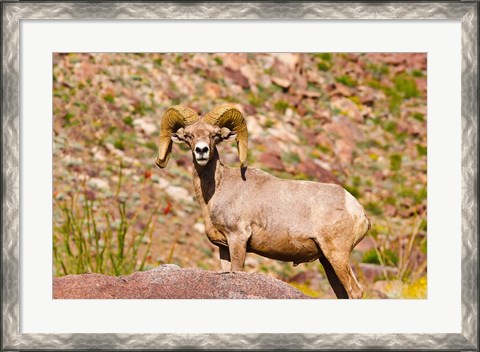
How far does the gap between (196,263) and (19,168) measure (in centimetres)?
1219

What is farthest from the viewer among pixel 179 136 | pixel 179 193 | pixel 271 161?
pixel 271 161

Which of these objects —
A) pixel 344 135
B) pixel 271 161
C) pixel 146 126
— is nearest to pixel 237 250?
pixel 146 126

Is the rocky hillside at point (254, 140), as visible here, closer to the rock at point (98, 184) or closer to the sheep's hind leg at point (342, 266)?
the rock at point (98, 184)

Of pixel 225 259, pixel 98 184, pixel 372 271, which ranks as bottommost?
pixel 372 271

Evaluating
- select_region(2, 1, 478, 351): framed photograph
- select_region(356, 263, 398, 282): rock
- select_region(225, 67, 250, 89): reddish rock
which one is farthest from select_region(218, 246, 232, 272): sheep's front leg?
select_region(225, 67, 250, 89): reddish rock

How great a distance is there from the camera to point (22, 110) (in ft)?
43.5

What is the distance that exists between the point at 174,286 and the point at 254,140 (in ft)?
53.9

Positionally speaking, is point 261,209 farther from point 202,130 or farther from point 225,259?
point 202,130

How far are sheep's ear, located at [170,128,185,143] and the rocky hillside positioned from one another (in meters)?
8.51

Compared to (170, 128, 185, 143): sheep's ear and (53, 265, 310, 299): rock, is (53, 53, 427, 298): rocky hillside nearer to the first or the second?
(53, 265, 310, 299): rock

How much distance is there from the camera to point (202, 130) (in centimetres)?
1365

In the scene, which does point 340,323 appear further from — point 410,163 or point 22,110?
point 410,163

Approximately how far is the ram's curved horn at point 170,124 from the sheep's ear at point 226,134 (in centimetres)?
41

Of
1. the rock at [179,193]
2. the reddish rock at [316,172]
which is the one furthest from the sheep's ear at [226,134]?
the reddish rock at [316,172]
